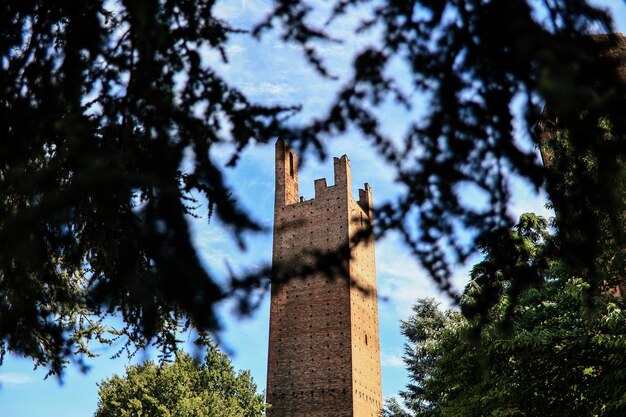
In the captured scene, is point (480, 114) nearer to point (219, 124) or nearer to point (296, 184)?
point (219, 124)

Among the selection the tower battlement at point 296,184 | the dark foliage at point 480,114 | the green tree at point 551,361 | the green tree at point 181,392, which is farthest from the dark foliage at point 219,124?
the tower battlement at point 296,184

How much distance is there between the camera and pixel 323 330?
33500 mm

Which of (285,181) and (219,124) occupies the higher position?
(285,181)

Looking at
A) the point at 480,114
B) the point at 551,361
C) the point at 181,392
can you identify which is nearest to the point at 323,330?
the point at 181,392

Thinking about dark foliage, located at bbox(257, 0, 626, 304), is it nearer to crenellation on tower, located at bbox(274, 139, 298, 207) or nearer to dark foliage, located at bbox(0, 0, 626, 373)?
dark foliage, located at bbox(0, 0, 626, 373)

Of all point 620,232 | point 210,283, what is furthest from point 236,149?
point 620,232

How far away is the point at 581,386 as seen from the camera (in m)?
10.1

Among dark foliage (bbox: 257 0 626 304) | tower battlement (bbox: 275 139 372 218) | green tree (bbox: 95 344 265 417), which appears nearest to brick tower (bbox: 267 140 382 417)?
tower battlement (bbox: 275 139 372 218)

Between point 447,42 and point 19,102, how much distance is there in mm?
2550

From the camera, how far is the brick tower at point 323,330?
31.9 metres

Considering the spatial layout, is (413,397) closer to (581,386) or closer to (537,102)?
(581,386)

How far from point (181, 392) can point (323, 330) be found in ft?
30.5

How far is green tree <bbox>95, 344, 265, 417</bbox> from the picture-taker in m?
26.4

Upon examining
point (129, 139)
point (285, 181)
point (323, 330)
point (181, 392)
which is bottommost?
point (129, 139)
